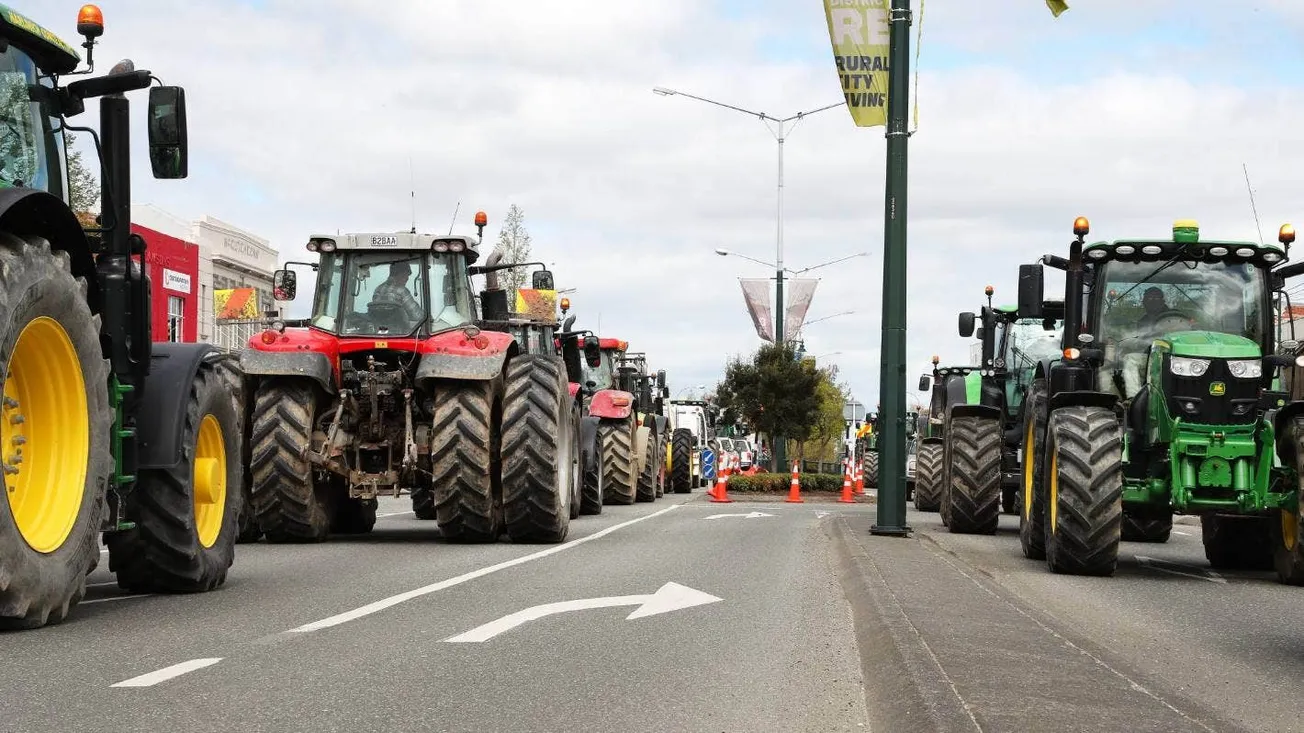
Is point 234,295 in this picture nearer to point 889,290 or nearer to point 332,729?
point 889,290

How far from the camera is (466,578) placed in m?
11.7

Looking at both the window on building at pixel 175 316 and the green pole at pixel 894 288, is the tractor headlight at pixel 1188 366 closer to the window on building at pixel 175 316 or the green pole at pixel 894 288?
the green pole at pixel 894 288

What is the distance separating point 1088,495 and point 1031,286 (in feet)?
8.02

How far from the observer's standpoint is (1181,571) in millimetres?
14852

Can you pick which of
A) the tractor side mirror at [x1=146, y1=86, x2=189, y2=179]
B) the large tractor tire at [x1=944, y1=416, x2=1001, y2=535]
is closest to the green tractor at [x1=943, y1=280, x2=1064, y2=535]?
the large tractor tire at [x1=944, y1=416, x2=1001, y2=535]

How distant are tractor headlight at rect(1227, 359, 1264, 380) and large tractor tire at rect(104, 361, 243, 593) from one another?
7.73 metres

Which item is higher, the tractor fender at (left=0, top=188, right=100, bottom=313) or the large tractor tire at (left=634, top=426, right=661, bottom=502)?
the tractor fender at (left=0, top=188, right=100, bottom=313)

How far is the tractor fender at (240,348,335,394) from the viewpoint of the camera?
15.4 m

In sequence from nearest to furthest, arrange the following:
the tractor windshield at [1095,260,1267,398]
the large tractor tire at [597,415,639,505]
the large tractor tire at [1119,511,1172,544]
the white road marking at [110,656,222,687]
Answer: the white road marking at [110,656,222,687], the tractor windshield at [1095,260,1267,398], the large tractor tire at [1119,511,1172,544], the large tractor tire at [597,415,639,505]

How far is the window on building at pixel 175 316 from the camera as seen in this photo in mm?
51497

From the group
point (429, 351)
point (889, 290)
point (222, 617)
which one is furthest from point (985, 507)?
point (222, 617)

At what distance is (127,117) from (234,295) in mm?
35099

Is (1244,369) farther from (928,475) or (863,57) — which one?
(928,475)

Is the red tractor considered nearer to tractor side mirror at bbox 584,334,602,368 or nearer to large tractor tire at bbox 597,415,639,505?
tractor side mirror at bbox 584,334,602,368
